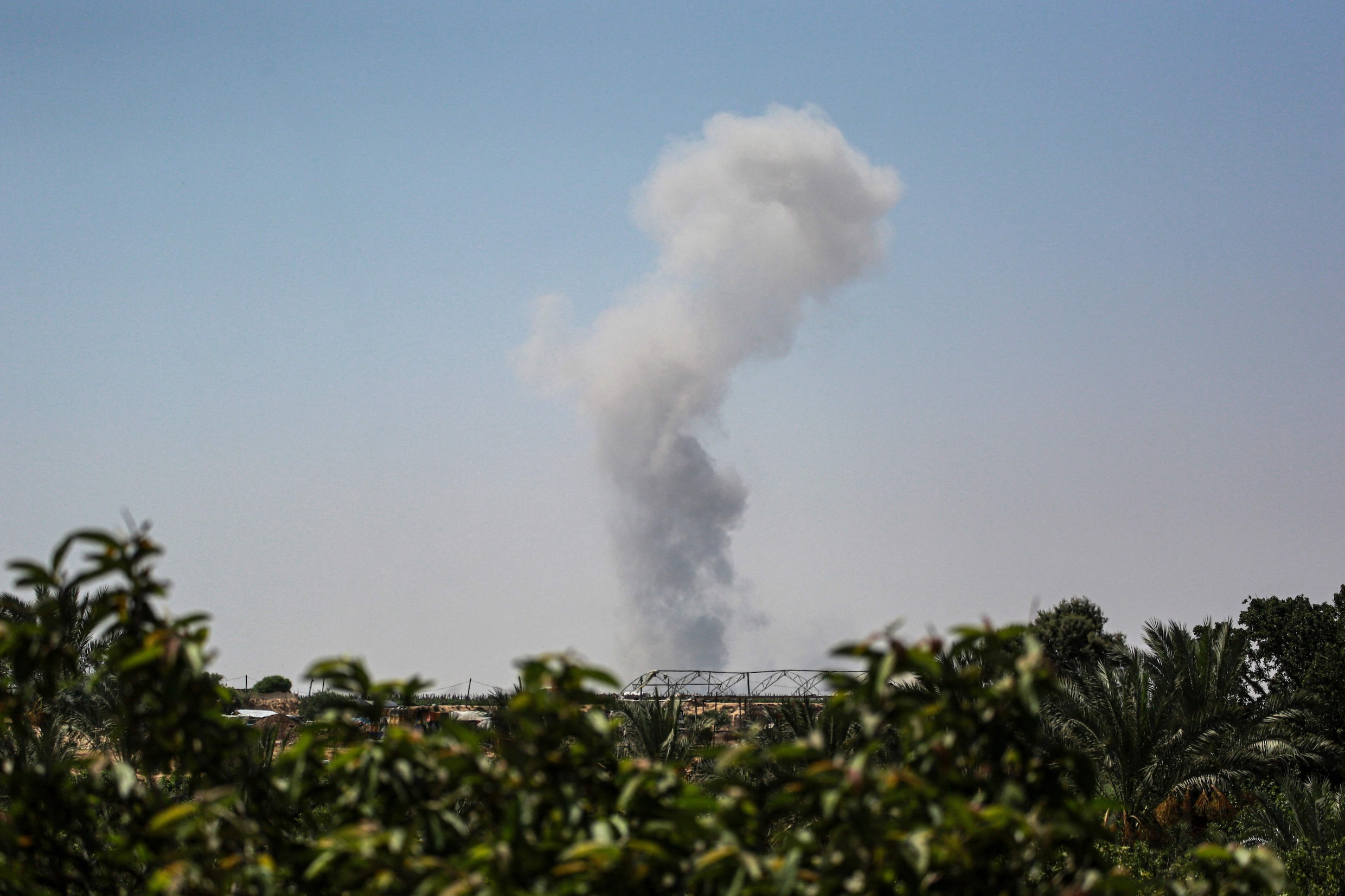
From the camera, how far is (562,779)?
3252 mm

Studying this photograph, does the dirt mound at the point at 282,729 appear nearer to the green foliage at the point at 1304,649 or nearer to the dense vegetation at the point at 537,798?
the dense vegetation at the point at 537,798

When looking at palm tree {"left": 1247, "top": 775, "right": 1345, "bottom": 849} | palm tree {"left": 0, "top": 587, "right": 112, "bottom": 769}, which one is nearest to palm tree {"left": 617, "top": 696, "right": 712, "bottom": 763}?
palm tree {"left": 0, "top": 587, "right": 112, "bottom": 769}

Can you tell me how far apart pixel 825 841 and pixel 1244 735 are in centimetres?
2209

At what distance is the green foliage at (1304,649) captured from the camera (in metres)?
31.3

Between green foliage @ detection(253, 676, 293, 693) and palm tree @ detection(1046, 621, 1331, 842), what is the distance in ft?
179

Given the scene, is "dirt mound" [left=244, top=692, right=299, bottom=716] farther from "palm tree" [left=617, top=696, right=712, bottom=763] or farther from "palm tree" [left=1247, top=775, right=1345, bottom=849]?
"palm tree" [left=1247, top=775, right=1345, bottom=849]

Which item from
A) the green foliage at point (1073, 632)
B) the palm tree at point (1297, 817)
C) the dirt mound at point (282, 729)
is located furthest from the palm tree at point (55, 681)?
the green foliage at point (1073, 632)

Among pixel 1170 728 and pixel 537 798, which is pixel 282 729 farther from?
pixel 537 798

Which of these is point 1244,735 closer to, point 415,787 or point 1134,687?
point 1134,687

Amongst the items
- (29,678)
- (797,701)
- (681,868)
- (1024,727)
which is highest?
(797,701)

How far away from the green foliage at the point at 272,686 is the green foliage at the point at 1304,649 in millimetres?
50284

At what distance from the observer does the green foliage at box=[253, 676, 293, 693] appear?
67.2 m

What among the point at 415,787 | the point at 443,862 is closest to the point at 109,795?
the point at 415,787

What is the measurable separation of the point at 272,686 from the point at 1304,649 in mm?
53659
